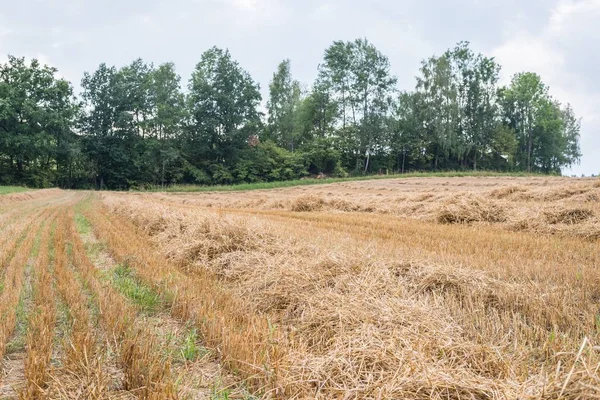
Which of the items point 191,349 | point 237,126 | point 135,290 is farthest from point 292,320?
point 237,126

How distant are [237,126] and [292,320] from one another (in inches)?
1935

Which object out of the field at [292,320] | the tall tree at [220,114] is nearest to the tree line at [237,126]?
the tall tree at [220,114]

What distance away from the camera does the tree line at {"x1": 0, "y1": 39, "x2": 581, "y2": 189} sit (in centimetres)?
4512

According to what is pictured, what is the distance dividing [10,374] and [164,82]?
53298 millimetres

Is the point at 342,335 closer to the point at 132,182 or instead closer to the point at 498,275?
the point at 498,275

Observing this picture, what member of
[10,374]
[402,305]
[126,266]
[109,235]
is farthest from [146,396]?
[109,235]

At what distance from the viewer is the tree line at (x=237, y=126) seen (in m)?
45.1

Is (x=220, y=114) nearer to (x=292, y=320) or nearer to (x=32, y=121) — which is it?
(x=32, y=121)

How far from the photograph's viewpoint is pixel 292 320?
3002 mm

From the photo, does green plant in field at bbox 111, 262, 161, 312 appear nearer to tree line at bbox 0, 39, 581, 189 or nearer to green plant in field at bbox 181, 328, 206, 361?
green plant in field at bbox 181, 328, 206, 361

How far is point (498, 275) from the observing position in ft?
12.5

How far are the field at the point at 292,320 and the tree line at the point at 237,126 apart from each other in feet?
138

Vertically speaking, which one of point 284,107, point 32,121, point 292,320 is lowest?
point 292,320

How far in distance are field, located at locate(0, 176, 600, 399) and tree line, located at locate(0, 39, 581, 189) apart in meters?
41.9
